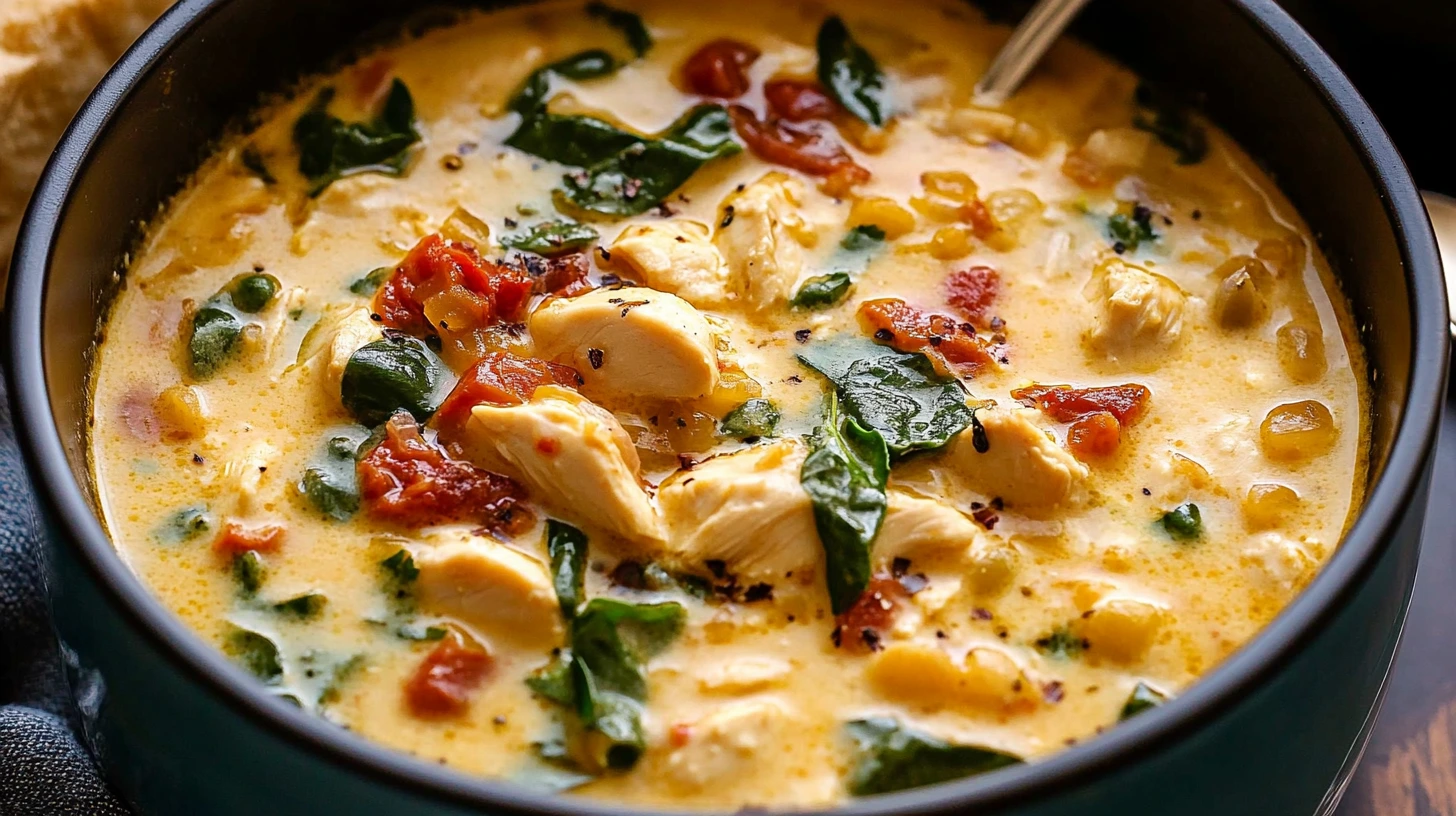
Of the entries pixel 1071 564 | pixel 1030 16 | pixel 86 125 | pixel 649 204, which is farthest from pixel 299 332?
pixel 1030 16

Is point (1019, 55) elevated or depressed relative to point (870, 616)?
elevated

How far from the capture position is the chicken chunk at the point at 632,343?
8.93ft

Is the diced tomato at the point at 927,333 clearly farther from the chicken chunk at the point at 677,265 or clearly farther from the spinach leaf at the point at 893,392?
the chicken chunk at the point at 677,265

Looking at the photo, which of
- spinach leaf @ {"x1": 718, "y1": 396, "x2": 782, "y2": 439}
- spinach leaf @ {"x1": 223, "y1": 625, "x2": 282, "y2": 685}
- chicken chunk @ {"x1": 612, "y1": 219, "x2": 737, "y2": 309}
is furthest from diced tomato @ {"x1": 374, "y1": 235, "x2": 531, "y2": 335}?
spinach leaf @ {"x1": 223, "y1": 625, "x2": 282, "y2": 685}

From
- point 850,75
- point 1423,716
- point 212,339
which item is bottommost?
point 1423,716

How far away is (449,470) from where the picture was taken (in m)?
2.66

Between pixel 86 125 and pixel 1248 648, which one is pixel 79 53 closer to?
pixel 86 125

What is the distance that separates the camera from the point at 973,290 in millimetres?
3062

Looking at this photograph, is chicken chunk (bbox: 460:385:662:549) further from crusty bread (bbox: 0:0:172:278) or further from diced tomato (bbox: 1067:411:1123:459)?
crusty bread (bbox: 0:0:172:278)

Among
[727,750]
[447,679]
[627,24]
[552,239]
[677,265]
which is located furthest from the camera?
[627,24]

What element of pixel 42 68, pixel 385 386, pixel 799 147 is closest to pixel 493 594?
pixel 385 386

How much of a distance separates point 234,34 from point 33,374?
1122 millimetres

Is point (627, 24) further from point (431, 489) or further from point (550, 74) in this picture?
point (431, 489)

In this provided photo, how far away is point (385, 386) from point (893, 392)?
0.91 metres
